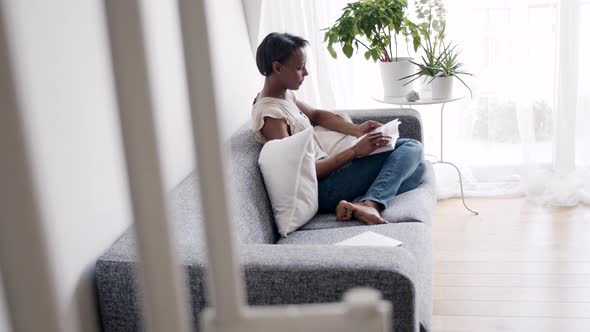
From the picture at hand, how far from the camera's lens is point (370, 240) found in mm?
2459

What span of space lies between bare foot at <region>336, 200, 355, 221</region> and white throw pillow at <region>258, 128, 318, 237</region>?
0.13 m

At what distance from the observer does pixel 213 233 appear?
438mm

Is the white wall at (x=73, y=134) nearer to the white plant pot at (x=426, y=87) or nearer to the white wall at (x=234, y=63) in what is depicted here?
the white wall at (x=234, y=63)

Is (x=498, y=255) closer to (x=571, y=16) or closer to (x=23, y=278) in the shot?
(x=571, y=16)

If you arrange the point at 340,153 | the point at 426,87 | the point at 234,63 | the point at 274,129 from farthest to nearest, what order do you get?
1. the point at 426,87
2. the point at 234,63
3. the point at 340,153
4. the point at 274,129

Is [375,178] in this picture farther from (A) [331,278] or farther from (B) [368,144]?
(A) [331,278]

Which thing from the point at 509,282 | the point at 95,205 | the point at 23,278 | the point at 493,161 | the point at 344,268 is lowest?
the point at 509,282

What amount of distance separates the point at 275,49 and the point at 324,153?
0.50 m

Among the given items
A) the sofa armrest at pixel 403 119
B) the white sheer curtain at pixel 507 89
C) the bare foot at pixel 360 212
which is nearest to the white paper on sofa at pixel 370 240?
the bare foot at pixel 360 212

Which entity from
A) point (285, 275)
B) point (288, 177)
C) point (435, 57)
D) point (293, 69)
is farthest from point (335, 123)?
point (285, 275)

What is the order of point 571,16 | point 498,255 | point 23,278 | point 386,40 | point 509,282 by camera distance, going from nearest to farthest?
point 23,278 < point 509,282 < point 498,255 < point 386,40 < point 571,16

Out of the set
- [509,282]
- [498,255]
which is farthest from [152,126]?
[498,255]

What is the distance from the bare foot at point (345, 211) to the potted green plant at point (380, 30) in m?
0.99

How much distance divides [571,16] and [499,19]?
1.19 ft
